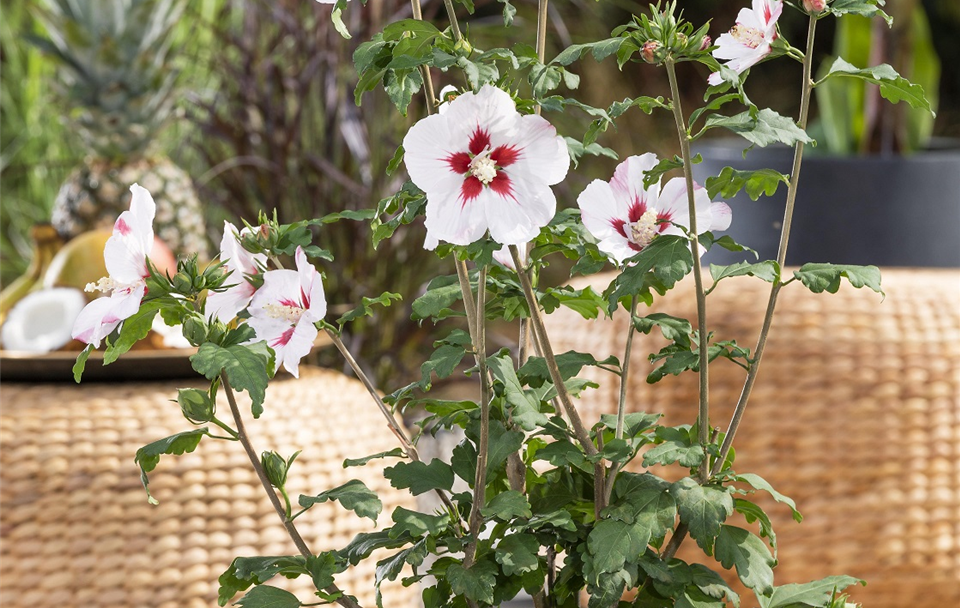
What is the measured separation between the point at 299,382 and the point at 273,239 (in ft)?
1.81

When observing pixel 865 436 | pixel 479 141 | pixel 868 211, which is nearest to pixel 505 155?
pixel 479 141

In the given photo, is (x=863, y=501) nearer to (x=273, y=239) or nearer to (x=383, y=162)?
(x=273, y=239)

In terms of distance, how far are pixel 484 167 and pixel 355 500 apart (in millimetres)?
176

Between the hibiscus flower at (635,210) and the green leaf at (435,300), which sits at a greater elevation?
the hibiscus flower at (635,210)

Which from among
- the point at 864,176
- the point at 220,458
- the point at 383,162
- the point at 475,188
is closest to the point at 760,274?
the point at 475,188

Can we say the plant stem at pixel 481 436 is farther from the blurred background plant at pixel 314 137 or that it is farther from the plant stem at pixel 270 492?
the blurred background plant at pixel 314 137

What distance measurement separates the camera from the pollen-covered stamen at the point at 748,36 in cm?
48

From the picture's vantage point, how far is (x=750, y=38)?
19.2 inches

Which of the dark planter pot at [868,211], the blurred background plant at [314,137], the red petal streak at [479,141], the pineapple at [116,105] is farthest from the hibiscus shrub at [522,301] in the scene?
the pineapple at [116,105]

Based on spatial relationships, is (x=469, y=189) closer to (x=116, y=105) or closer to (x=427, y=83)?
(x=427, y=83)

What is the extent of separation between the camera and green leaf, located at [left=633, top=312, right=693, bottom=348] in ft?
1.65

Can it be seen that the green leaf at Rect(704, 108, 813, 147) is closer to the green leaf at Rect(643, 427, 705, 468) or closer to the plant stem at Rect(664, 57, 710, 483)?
the plant stem at Rect(664, 57, 710, 483)

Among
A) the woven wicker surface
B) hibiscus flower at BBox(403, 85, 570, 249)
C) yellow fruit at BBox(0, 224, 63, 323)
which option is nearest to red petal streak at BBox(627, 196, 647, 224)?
hibiscus flower at BBox(403, 85, 570, 249)

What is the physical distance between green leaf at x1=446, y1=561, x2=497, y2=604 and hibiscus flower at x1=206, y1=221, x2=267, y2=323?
157mm
